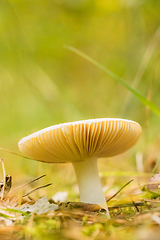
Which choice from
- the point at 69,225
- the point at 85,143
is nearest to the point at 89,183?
the point at 85,143

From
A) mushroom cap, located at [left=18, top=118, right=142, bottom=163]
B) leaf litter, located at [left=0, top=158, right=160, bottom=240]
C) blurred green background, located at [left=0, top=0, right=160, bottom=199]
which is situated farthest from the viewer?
blurred green background, located at [left=0, top=0, right=160, bottom=199]

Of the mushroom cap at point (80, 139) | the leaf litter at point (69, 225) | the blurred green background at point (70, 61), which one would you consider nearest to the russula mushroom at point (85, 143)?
the mushroom cap at point (80, 139)

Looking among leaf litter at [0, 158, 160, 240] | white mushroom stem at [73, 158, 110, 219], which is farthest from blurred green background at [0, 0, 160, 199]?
leaf litter at [0, 158, 160, 240]

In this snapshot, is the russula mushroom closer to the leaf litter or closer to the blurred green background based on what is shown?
the leaf litter

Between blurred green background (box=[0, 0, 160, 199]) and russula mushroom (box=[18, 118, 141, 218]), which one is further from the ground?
blurred green background (box=[0, 0, 160, 199])

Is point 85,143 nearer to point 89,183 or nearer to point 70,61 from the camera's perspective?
point 89,183

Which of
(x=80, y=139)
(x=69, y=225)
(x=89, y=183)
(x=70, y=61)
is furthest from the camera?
(x=70, y=61)
